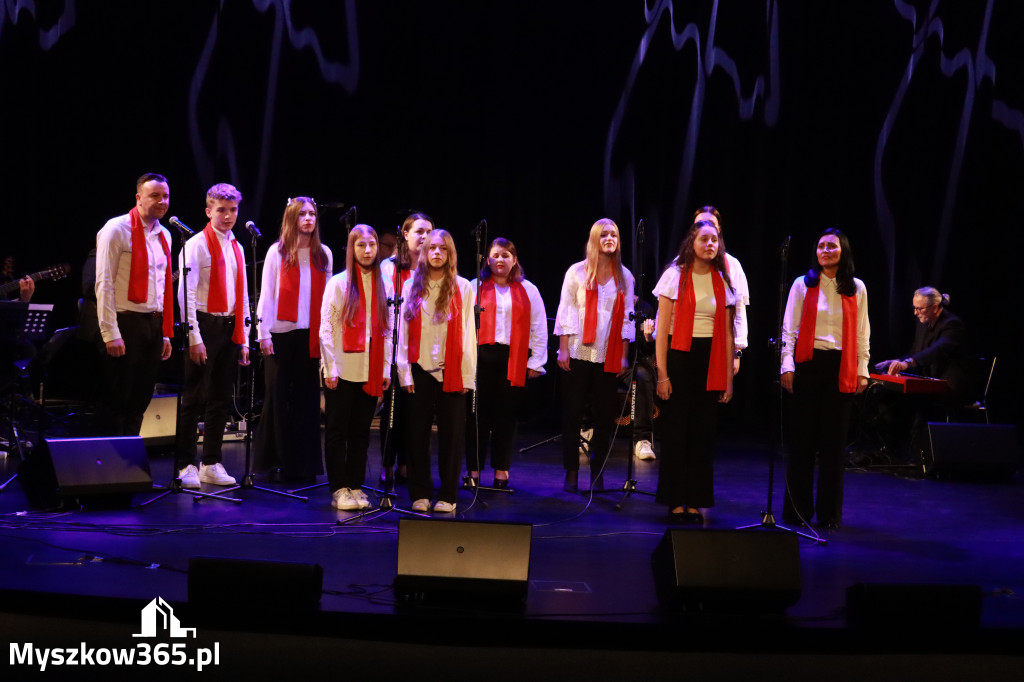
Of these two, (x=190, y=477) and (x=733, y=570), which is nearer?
(x=733, y=570)

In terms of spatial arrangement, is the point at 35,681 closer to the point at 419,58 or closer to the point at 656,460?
the point at 656,460

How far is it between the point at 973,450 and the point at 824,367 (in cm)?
265

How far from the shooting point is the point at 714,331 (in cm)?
478

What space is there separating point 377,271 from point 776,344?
230 centimetres

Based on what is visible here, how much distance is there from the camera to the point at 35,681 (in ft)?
9.36

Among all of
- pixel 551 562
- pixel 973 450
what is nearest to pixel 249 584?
pixel 551 562

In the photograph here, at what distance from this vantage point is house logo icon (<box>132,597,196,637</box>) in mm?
2982

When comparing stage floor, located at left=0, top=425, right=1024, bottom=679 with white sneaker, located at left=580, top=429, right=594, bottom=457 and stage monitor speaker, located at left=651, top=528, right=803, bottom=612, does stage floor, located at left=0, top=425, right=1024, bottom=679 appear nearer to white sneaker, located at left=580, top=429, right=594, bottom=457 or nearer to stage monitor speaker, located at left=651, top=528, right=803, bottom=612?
stage monitor speaker, located at left=651, top=528, right=803, bottom=612

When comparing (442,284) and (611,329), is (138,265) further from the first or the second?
(611,329)

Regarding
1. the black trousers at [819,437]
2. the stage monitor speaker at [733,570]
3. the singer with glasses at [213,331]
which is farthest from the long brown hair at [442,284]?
the stage monitor speaker at [733,570]

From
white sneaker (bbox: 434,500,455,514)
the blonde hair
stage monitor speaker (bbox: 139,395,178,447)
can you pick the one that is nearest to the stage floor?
white sneaker (bbox: 434,500,455,514)

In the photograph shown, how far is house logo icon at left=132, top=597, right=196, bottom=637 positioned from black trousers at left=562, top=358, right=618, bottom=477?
122 inches

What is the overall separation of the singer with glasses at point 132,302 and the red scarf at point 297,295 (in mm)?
693

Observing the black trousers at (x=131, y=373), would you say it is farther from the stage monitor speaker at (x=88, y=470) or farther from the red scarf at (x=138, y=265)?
the stage monitor speaker at (x=88, y=470)
